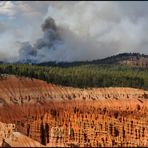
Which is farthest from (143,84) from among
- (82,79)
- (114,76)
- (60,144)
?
(60,144)

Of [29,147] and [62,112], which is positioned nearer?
[29,147]

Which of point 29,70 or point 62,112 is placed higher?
point 29,70

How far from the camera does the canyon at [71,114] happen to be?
113m

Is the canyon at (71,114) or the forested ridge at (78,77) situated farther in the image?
the forested ridge at (78,77)

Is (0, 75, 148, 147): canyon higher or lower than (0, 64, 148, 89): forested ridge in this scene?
lower

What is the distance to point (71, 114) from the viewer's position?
138 metres

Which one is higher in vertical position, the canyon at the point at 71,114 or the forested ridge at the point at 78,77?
the forested ridge at the point at 78,77

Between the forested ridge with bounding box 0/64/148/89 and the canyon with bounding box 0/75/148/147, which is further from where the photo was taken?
the forested ridge with bounding box 0/64/148/89

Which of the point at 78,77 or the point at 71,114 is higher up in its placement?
the point at 78,77

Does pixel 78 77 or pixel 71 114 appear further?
pixel 78 77

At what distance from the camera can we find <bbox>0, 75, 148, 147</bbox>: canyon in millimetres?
113188

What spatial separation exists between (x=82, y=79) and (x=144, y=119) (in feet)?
182

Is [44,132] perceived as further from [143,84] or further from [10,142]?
[143,84]

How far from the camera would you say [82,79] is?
594ft
